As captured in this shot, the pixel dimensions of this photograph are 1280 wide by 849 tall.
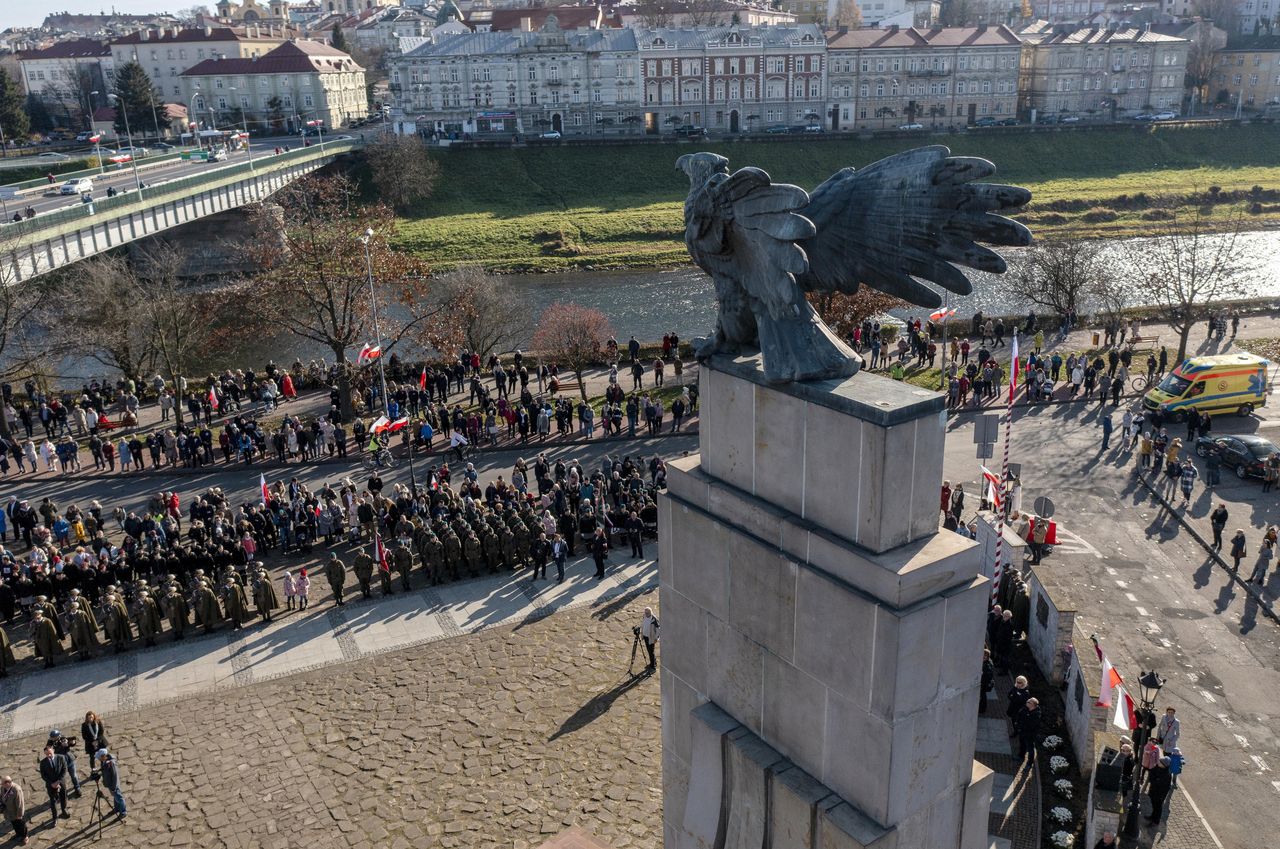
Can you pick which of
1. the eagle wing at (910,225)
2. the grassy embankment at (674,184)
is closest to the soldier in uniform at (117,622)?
the eagle wing at (910,225)

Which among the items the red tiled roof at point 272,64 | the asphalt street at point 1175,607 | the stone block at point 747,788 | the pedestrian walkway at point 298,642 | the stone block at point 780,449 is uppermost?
the red tiled roof at point 272,64

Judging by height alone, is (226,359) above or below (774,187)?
below

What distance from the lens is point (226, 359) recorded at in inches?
1918

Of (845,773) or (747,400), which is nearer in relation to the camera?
(845,773)

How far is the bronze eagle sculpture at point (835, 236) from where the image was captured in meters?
8.80

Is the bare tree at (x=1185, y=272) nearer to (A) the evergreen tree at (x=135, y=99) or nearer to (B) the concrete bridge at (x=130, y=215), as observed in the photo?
(B) the concrete bridge at (x=130, y=215)

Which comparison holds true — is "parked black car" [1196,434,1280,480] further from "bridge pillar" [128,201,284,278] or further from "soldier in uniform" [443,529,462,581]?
"bridge pillar" [128,201,284,278]

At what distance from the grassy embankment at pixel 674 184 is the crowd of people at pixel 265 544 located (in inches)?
1754

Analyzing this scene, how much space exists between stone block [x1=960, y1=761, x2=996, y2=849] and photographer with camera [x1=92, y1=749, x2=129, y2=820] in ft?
38.5

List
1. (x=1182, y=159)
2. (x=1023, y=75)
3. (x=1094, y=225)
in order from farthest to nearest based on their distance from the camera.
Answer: (x=1023, y=75) → (x=1182, y=159) → (x=1094, y=225)

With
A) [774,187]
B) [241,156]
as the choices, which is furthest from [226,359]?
[774,187]

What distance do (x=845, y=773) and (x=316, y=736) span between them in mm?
10631

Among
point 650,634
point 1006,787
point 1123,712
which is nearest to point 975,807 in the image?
point 1123,712

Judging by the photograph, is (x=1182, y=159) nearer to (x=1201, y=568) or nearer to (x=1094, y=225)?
(x=1094, y=225)
